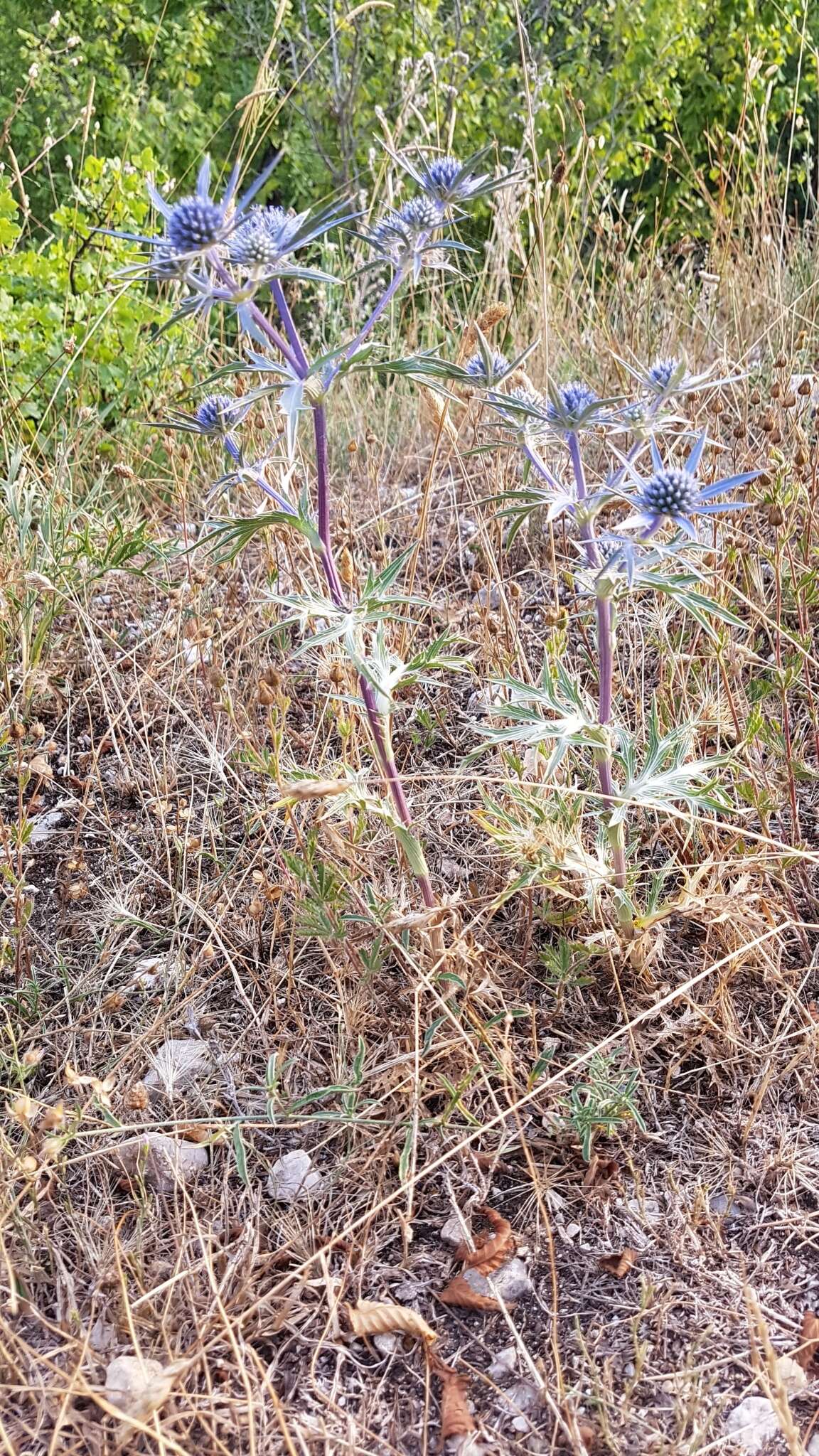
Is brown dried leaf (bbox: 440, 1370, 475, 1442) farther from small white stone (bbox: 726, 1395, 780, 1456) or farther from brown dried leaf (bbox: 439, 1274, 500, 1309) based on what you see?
small white stone (bbox: 726, 1395, 780, 1456)

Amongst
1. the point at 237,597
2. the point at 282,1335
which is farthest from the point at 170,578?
the point at 282,1335

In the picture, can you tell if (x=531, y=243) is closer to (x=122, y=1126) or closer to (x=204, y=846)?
(x=204, y=846)

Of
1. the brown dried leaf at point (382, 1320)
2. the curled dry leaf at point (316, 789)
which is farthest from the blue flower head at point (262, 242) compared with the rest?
the brown dried leaf at point (382, 1320)

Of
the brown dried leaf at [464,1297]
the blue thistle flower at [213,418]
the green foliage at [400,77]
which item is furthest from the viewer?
the green foliage at [400,77]

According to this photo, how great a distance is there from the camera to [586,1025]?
180cm

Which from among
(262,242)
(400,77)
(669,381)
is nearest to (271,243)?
(262,242)

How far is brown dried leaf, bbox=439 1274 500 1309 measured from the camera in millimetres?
1463

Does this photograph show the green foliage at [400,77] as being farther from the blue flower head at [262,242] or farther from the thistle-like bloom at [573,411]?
the blue flower head at [262,242]

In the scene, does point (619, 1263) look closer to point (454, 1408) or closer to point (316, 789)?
point (454, 1408)

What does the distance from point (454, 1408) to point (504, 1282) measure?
0.59 ft

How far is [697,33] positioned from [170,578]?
24.2 ft

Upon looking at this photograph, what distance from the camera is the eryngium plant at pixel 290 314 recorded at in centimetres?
137

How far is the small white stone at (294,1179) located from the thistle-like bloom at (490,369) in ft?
4.09

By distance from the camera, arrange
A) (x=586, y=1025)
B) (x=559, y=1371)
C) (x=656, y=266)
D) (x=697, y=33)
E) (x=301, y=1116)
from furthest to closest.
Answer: (x=697, y=33)
(x=656, y=266)
(x=586, y=1025)
(x=301, y=1116)
(x=559, y=1371)
